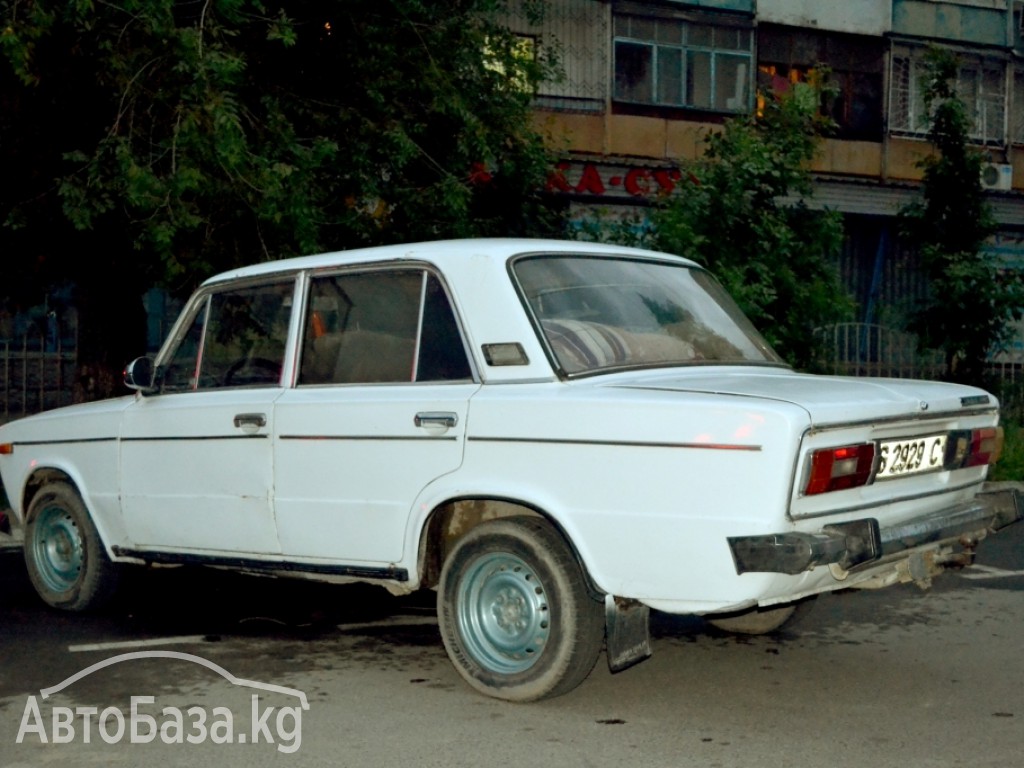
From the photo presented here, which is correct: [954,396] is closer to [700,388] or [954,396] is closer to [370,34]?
[700,388]

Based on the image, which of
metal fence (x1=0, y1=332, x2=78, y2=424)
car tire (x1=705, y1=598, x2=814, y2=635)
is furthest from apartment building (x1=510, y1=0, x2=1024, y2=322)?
car tire (x1=705, y1=598, x2=814, y2=635)

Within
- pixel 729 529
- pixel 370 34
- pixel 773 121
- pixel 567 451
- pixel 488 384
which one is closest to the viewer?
pixel 729 529

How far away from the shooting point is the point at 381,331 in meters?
5.93

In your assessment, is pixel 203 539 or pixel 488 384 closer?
pixel 488 384

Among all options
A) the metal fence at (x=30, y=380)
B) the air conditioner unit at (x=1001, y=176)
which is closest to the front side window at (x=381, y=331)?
the metal fence at (x=30, y=380)

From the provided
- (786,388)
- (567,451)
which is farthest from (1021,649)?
(567,451)

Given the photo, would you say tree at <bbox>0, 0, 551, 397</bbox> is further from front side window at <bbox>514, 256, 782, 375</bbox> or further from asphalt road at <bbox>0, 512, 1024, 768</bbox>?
front side window at <bbox>514, 256, 782, 375</bbox>

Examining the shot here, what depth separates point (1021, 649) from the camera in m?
6.29

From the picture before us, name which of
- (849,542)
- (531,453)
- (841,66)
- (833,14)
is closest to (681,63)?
(833,14)

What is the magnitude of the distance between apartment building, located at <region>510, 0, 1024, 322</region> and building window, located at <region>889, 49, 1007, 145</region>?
26mm

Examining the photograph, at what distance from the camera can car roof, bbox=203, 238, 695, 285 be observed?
570 cm

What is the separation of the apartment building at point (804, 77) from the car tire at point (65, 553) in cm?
1476

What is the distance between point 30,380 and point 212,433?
12820mm

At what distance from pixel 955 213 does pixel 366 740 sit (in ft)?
45.1
